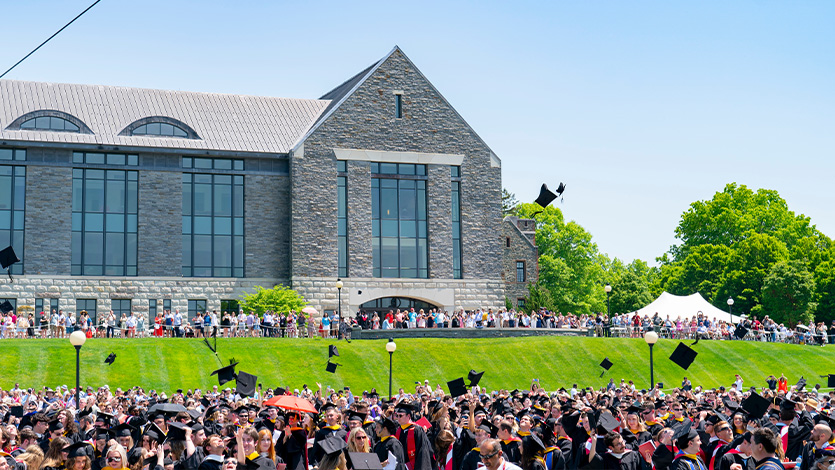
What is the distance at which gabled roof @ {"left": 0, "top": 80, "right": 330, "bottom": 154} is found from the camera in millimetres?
46469

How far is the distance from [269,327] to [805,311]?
38.2m

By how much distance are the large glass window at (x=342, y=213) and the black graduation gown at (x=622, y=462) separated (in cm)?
3812

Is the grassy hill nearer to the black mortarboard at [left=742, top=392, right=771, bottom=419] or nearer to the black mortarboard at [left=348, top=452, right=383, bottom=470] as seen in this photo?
the black mortarboard at [left=742, top=392, right=771, bottom=419]

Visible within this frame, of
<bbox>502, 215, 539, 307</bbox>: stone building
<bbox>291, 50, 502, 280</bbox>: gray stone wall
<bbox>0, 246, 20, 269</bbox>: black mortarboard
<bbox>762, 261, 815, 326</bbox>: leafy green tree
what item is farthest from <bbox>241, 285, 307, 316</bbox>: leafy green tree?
<bbox>762, 261, 815, 326</bbox>: leafy green tree

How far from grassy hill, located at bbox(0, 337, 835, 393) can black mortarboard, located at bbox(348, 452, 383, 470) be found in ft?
82.4

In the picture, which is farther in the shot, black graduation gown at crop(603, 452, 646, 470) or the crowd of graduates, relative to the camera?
black graduation gown at crop(603, 452, 646, 470)

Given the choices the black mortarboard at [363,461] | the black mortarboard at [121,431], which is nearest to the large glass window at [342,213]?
the black mortarboard at [121,431]

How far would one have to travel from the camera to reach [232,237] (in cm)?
4825

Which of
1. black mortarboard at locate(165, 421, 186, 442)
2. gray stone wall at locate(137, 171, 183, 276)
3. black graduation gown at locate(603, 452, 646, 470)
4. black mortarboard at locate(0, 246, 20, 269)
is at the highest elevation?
gray stone wall at locate(137, 171, 183, 276)

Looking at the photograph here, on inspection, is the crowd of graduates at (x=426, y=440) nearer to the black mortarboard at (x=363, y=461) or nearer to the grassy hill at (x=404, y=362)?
the black mortarboard at (x=363, y=461)

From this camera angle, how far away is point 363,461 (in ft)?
33.8

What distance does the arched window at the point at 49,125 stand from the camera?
45.7 metres

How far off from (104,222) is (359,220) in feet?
39.9

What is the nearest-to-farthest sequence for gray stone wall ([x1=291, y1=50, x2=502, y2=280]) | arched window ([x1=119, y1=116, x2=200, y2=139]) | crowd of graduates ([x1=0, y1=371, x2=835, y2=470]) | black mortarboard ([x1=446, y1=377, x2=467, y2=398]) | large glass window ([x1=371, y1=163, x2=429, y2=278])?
crowd of graduates ([x1=0, y1=371, x2=835, y2=470]) → black mortarboard ([x1=446, y1=377, x2=467, y2=398]) → arched window ([x1=119, y1=116, x2=200, y2=139]) → gray stone wall ([x1=291, y1=50, x2=502, y2=280]) → large glass window ([x1=371, y1=163, x2=429, y2=278])
